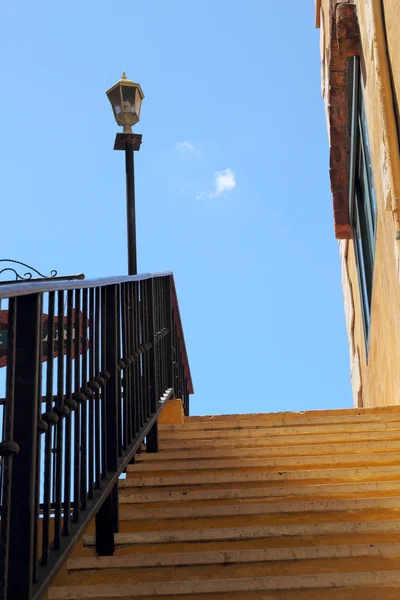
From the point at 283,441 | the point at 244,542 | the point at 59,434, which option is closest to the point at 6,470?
the point at 59,434

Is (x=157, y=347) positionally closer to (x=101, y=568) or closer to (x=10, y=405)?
(x=101, y=568)

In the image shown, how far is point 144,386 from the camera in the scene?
12.8 feet

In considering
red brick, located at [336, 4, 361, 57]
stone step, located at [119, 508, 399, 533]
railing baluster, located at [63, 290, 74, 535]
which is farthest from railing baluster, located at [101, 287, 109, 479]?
red brick, located at [336, 4, 361, 57]

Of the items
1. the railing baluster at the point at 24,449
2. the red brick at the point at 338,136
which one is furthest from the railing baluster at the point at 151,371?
the red brick at the point at 338,136

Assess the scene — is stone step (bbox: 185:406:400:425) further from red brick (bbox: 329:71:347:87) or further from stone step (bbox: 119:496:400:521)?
red brick (bbox: 329:71:347:87)

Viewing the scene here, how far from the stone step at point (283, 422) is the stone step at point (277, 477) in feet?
2.57

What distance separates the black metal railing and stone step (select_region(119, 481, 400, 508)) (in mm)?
327

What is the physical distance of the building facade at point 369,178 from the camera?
4.68 m

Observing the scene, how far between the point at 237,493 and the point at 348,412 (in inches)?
62.1

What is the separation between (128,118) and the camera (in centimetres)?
689

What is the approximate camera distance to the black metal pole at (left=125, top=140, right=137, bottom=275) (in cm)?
634

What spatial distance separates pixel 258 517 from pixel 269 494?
20 centimetres

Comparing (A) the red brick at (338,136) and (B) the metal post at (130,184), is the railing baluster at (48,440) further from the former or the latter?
(A) the red brick at (338,136)

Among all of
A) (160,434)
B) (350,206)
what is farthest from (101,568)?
(350,206)
